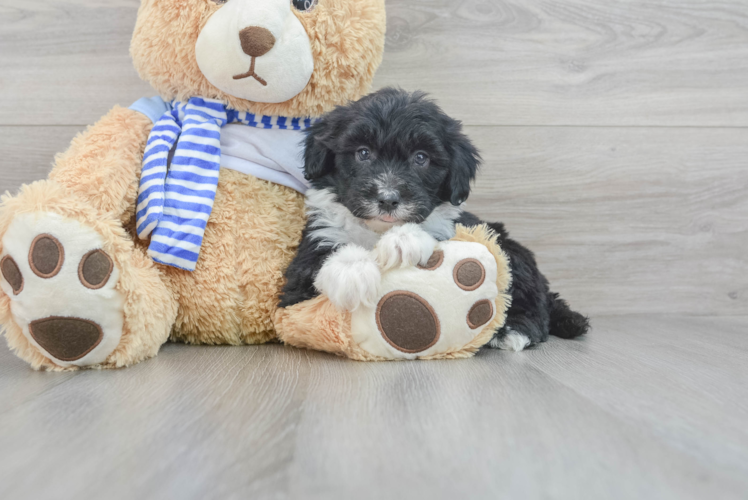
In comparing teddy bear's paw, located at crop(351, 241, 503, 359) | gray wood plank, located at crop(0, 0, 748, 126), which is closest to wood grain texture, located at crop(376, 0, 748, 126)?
gray wood plank, located at crop(0, 0, 748, 126)

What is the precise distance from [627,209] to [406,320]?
1.32 m

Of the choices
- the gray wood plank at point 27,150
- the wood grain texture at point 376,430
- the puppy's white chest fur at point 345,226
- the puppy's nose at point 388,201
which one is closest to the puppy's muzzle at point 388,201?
the puppy's nose at point 388,201

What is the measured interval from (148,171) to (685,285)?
1995 millimetres

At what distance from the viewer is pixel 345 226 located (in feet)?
4.74

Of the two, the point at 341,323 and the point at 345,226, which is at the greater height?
the point at 345,226

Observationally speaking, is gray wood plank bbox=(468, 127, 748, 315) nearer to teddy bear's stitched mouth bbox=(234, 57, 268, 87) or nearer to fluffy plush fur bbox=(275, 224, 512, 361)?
fluffy plush fur bbox=(275, 224, 512, 361)

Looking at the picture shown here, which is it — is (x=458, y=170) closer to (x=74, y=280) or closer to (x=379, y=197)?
(x=379, y=197)

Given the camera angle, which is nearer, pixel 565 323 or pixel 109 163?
pixel 109 163

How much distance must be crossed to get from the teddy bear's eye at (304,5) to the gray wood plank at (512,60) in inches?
22.8

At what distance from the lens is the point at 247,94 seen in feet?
4.86

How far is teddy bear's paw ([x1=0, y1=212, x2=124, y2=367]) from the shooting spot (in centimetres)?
117

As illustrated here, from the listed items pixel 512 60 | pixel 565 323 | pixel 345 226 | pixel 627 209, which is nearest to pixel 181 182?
pixel 345 226

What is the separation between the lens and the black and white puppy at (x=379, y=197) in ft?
4.20

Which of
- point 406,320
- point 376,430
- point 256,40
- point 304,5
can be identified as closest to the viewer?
point 376,430
